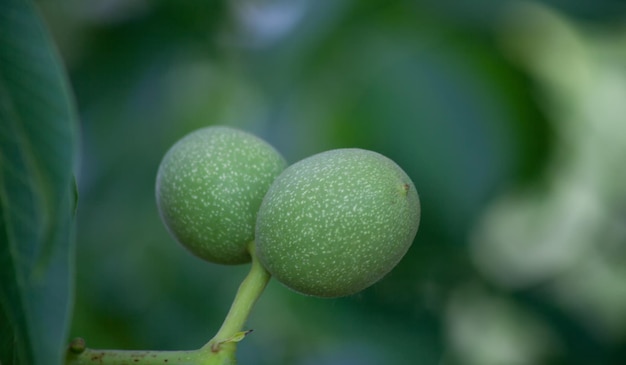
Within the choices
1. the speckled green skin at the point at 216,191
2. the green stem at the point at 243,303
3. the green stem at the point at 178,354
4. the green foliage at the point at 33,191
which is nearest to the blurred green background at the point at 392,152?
the speckled green skin at the point at 216,191

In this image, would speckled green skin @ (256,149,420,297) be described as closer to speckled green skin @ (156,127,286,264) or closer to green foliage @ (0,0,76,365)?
Result: speckled green skin @ (156,127,286,264)

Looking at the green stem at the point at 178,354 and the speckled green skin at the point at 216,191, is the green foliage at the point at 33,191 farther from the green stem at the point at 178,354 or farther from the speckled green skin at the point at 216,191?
the speckled green skin at the point at 216,191

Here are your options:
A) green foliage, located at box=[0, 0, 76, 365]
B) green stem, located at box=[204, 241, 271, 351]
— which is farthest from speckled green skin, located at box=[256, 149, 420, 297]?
green foliage, located at box=[0, 0, 76, 365]

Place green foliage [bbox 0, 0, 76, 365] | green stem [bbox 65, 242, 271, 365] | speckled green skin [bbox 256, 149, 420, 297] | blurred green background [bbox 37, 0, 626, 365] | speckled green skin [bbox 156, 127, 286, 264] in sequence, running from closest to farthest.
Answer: green foliage [bbox 0, 0, 76, 365] → green stem [bbox 65, 242, 271, 365] → speckled green skin [bbox 256, 149, 420, 297] → speckled green skin [bbox 156, 127, 286, 264] → blurred green background [bbox 37, 0, 626, 365]

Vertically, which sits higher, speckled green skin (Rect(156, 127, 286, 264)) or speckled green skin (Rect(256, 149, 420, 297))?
speckled green skin (Rect(256, 149, 420, 297))

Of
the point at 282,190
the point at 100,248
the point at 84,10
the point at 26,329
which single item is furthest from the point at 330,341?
the point at 26,329

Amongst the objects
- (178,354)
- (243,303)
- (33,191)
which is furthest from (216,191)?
(33,191)
